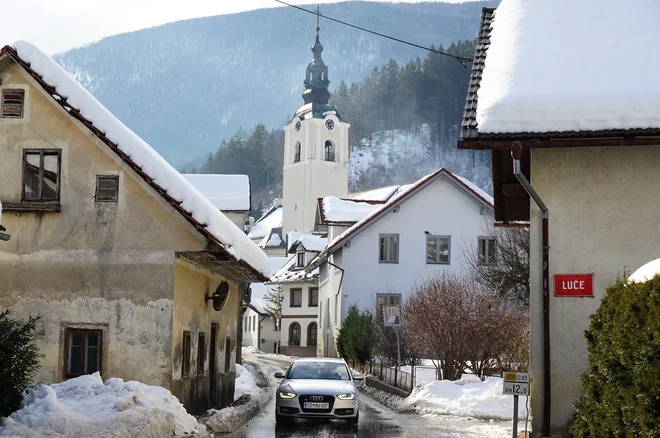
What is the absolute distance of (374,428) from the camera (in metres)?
20.6

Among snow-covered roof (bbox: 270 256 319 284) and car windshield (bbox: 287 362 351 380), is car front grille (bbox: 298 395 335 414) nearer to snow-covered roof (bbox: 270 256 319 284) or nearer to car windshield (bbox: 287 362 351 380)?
car windshield (bbox: 287 362 351 380)

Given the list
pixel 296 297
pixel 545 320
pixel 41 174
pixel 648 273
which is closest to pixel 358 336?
pixel 41 174

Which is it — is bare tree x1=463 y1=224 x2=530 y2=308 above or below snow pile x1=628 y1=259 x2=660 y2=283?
above

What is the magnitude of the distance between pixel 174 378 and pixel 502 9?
29.1ft

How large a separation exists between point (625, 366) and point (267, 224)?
430 feet

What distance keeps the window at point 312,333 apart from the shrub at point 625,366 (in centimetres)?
6520

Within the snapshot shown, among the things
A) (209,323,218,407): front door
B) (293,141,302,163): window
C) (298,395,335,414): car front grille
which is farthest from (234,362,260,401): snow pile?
(293,141,302,163): window

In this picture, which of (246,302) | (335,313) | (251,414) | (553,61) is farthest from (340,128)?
(553,61)

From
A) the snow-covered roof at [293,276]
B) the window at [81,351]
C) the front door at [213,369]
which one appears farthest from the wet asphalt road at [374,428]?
the snow-covered roof at [293,276]

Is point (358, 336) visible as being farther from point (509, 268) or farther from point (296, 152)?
point (296, 152)

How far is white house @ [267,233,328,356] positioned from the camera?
2921 inches

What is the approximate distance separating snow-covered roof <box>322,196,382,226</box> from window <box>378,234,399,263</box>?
5648 millimetres

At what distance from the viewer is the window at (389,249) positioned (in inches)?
1889

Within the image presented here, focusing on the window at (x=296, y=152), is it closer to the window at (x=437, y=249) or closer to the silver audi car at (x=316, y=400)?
the window at (x=437, y=249)
